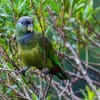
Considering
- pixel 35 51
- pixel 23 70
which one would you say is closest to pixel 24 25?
pixel 35 51

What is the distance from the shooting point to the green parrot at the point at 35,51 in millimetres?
2793

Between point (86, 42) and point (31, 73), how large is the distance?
452 mm

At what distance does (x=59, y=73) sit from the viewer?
2.84m

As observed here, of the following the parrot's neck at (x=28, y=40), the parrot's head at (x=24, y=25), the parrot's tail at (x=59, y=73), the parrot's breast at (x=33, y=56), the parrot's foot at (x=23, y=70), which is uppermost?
the parrot's head at (x=24, y=25)

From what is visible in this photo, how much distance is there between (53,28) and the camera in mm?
3092

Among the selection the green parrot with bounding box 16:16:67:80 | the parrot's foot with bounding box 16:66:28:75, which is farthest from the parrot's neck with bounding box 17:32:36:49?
the parrot's foot with bounding box 16:66:28:75

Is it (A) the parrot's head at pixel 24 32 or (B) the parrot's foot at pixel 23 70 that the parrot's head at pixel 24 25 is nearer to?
(A) the parrot's head at pixel 24 32

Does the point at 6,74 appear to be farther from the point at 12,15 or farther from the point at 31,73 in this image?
the point at 12,15

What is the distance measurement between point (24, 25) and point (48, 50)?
209 mm

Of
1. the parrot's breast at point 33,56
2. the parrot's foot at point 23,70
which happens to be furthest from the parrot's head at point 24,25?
the parrot's foot at point 23,70

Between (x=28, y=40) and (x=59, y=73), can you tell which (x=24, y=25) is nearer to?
(x=28, y=40)

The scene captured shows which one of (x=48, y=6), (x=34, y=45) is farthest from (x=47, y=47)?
(x=48, y=6)

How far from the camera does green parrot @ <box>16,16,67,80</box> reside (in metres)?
2.79

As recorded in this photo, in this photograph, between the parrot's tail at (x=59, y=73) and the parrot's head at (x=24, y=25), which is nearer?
the parrot's head at (x=24, y=25)
